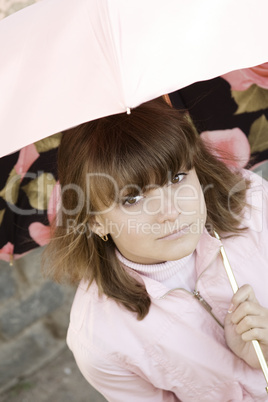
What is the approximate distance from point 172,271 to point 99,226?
280 mm

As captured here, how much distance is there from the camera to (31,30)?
136 centimetres

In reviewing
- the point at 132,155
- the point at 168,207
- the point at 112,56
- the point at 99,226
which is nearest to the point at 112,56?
the point at 112,56

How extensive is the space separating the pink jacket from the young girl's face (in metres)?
0.17

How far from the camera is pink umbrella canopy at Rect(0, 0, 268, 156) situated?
1213 millimetres

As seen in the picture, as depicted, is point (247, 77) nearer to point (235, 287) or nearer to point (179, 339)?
point (235, 287)

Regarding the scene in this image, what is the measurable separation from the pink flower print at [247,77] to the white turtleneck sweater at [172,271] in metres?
0.61

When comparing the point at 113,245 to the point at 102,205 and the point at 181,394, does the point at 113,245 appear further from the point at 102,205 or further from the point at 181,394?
the point at 181,394

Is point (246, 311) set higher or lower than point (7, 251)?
lower

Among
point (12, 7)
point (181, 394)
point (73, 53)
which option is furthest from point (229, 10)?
point (181, 394)

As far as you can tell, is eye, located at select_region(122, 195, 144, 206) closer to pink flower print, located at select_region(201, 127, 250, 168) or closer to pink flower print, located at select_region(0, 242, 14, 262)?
pink flower print, located at select_region(201, 127, 250, 168)

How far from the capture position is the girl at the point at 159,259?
1.58 metres

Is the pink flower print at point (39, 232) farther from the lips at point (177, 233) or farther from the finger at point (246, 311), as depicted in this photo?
the finger at point (246, 311)

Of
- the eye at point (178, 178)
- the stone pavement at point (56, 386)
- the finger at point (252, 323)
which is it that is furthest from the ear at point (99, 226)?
the stone pavement at point (56, 386)

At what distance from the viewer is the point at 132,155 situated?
1551mm
